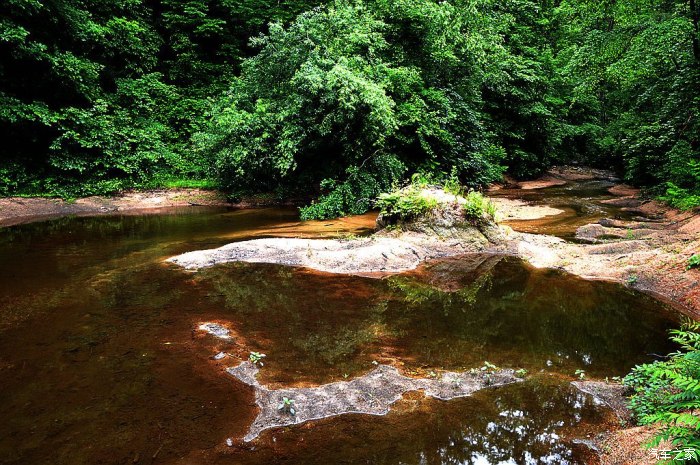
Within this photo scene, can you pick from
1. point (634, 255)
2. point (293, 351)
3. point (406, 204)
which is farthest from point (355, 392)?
point (634, 255)

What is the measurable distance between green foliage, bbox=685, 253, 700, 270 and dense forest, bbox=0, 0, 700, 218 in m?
6.40

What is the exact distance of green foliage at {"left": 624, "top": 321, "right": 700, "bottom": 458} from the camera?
257cm

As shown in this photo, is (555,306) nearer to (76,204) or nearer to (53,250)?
(53,250)

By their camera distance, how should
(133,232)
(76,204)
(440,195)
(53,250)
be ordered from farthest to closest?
1. (76,204)
2. (133,232)
3. (440,195)
4. (53,250)

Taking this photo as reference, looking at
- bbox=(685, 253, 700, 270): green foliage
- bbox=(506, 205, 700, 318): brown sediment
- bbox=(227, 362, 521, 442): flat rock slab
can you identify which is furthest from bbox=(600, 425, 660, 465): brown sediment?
bbox=(685, 253, 700, 270): green foliage

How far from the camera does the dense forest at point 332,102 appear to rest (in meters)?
14.2

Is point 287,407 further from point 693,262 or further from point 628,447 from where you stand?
point 693,262

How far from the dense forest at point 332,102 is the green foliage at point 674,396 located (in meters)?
9.55

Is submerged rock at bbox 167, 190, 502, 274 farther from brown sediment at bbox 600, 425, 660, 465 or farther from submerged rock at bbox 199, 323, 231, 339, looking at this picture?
brown sediment at bbox 600, 425, 660, 465

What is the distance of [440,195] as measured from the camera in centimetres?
1069

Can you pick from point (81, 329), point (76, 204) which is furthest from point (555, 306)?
point (76, 204)

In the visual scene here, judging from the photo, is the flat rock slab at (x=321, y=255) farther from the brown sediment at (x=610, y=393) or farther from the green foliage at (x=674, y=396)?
the green foliage at (x=674, y=396)

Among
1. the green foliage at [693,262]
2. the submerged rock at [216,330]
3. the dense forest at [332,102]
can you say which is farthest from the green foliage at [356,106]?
the green foliage at [693,262]

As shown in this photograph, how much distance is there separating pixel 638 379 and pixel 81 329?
20.4ft
